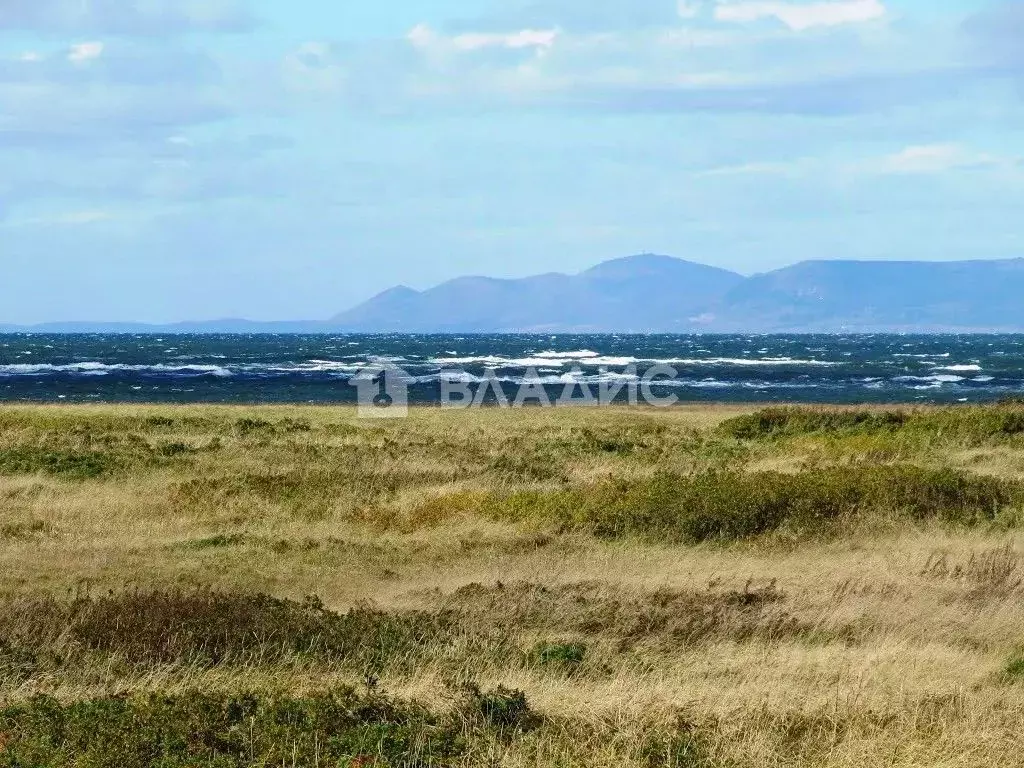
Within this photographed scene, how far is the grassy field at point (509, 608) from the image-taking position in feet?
25.7

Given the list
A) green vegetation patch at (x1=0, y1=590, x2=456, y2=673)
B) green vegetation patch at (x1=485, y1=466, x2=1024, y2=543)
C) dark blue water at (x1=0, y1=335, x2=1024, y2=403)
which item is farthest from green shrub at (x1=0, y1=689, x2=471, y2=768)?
dark blue water at (x1=0, y1=335, x2=1024, y2=403)

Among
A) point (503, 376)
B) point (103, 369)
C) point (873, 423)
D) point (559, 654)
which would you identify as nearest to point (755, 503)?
point (559, 654)

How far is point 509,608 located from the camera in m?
13.2

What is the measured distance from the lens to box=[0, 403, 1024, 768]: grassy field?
7.82m

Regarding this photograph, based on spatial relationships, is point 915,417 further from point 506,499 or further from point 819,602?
point 819,602

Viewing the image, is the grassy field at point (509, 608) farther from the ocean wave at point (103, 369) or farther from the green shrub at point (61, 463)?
the ocean wave at point (103, 369)

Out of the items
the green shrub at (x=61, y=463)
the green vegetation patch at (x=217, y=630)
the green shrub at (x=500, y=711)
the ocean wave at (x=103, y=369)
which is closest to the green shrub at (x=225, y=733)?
the green shrub at (x=500, y=711)

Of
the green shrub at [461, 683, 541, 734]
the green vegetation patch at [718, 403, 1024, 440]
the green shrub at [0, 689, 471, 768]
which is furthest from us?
the green vegetation patch at [718, 403, 1024, 440]

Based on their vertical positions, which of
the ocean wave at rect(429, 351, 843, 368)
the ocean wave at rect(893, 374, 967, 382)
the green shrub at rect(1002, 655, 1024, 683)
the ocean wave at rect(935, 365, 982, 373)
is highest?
the ocean wave at rect(429, 351, 843, 368)

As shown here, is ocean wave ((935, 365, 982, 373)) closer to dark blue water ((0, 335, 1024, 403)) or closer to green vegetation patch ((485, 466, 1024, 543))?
dark blue water ((0, 335, 1024, 403))

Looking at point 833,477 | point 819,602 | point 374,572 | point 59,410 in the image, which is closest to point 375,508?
point 374,572

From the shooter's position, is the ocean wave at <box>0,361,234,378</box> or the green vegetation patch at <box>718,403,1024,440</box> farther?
the ocean wave at <box>0,361,234,378</box>

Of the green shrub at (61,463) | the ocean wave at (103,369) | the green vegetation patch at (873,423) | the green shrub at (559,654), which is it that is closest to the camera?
the green shrub at (559,654)

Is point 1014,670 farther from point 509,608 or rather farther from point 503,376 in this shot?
point 503,376
